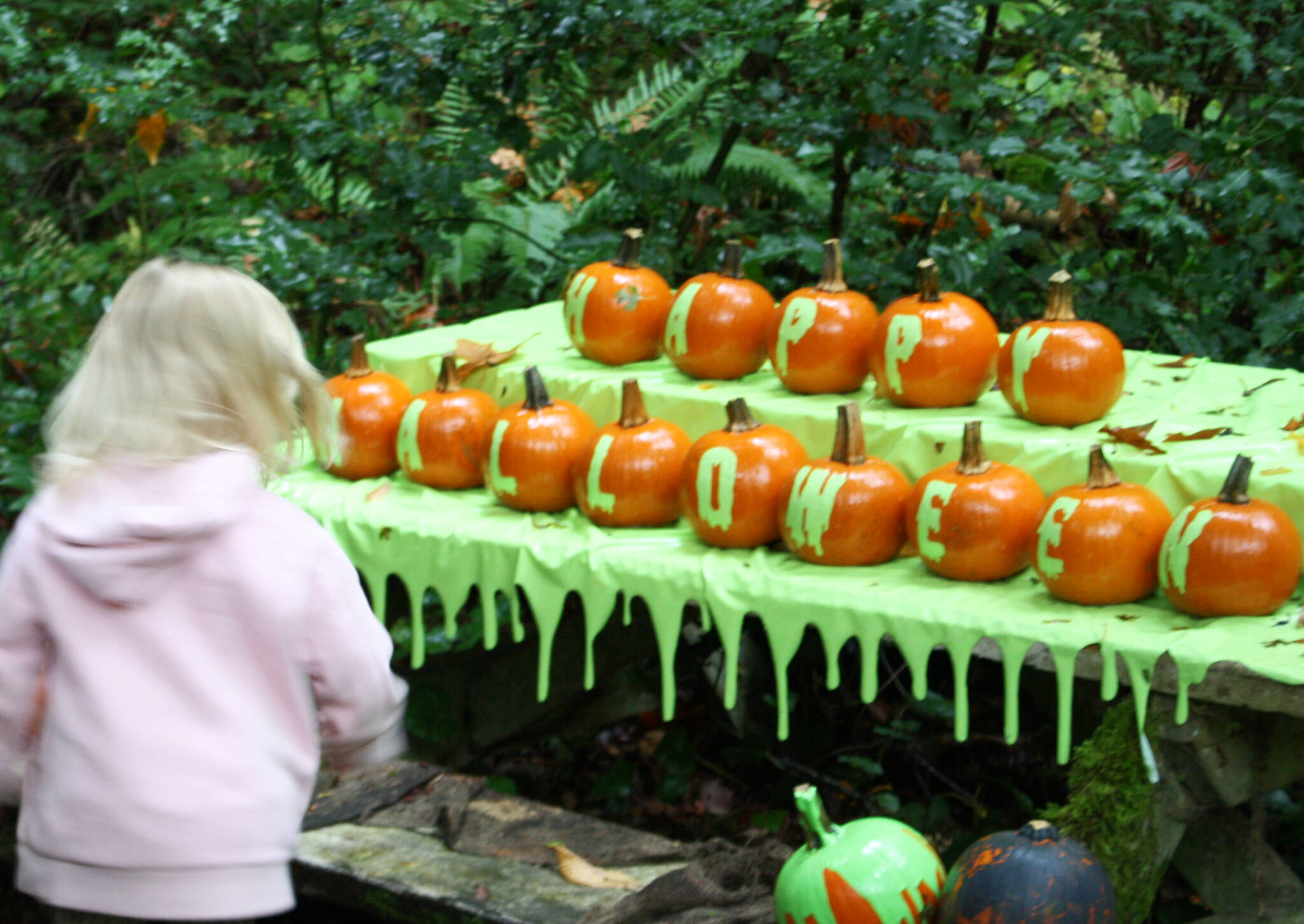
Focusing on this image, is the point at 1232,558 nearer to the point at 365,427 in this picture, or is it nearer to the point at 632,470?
the point at 632,470

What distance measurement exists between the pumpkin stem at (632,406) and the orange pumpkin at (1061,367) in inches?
30.1

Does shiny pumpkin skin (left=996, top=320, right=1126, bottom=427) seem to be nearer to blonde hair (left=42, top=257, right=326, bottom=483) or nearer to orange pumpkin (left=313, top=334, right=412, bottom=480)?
orange pumpkin (left=313, top=334, right=412, bottom=480)

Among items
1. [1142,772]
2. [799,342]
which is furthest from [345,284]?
[1142,772]

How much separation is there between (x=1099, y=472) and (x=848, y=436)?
0.46m

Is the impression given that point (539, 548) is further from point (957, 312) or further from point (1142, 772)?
point (1142, 772)

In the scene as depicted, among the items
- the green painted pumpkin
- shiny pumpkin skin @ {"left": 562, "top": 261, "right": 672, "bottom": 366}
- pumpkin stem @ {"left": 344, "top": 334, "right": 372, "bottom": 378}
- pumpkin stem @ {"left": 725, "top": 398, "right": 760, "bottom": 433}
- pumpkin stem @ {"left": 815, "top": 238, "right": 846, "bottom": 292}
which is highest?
pumpkin stem @ {"left": 815, "top": 238, "right": 846, "bottom": 292}

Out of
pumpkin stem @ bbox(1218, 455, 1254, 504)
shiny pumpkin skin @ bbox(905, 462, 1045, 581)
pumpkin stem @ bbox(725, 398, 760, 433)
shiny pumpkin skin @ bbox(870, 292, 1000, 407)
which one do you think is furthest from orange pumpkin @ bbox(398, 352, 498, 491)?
pumpkin stem @ bbox(1218, 455, 1254, 504)

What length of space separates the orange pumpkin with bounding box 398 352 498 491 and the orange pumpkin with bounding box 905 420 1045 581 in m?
1.03

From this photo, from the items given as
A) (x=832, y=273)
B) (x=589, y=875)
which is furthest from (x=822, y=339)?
(x=589, y=875)

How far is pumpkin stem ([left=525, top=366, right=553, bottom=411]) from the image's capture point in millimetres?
2717

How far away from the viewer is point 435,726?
336 centimetres

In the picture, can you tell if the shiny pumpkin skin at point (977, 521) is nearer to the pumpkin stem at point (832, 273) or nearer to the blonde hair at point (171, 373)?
the pumpkin stem at point (832, 273)

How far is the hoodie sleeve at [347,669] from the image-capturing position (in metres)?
1.53

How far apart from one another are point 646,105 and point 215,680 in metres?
4.44
